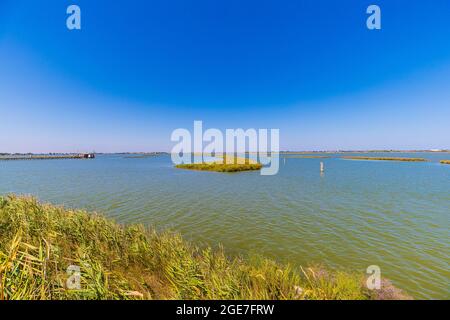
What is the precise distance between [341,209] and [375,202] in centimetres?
484

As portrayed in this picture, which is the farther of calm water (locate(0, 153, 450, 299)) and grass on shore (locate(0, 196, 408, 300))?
calm water (locate(0, 153, 450, 299))

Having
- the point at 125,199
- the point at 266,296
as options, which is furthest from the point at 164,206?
the point at 266,296

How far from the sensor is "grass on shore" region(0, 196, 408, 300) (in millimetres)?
4332

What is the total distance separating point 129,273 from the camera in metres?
6.30

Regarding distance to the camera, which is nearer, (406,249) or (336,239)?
(406,249)

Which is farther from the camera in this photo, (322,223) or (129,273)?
(322,223)

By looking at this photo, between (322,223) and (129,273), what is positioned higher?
(129,273)

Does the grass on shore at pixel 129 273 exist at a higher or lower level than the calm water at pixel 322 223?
higher

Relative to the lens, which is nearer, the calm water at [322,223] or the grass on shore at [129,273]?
the grass on shore at [129,273]

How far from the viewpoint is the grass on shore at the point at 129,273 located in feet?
14.2

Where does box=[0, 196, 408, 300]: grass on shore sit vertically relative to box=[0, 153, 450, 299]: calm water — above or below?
above
